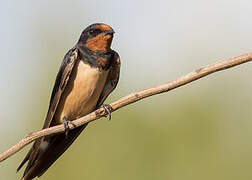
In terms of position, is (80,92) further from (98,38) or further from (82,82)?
(98,38)

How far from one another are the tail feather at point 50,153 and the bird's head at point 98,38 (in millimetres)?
592

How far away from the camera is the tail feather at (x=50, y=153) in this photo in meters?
4.49

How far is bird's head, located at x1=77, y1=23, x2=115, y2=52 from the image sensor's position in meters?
5.00

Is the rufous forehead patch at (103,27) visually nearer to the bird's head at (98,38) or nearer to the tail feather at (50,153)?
the bird's head at (98,38)

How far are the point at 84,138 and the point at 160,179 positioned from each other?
1.59 meters

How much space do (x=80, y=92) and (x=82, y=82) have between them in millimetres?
88

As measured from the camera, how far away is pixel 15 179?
1025 centimetres

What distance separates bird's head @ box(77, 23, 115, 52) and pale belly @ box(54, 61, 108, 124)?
6.7 inches

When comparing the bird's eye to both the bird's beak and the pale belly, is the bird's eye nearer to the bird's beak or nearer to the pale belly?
the bird's beak

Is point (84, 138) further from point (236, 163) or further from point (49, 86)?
point (236, 163)

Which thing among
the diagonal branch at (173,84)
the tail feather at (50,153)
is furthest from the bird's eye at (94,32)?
the diagonal branch at (173,84)

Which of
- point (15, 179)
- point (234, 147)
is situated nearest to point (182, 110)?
point (234, 147)

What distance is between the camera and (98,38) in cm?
504

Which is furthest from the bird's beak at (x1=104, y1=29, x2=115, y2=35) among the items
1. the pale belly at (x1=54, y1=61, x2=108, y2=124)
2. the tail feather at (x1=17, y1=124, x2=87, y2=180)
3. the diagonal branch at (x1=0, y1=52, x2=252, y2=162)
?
the diagonal branch at (x1=0, y1=52, x2=252, y2=162)
